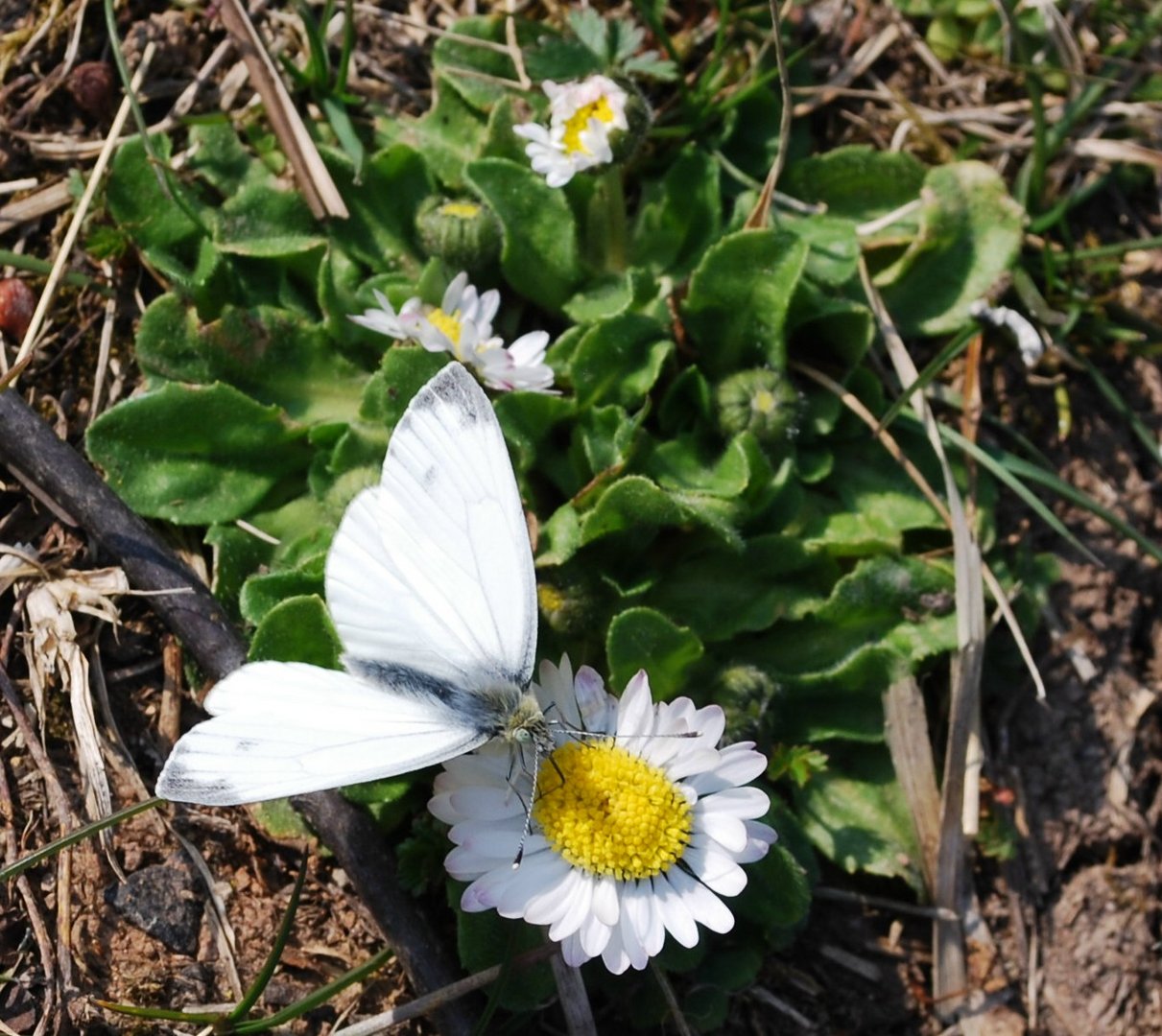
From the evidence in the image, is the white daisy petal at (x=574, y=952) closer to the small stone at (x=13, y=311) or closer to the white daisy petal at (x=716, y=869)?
the white daisy petal at (x=716, y=869)

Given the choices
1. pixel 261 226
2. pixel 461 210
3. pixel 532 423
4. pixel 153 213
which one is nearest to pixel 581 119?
pixel 461 210

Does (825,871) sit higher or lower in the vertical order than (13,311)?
lower

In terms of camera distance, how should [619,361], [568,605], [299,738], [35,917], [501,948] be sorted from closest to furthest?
[299,738] → [35,917] → [501,948] → [568,605] → [619,361]

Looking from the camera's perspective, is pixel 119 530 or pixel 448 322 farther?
pixel 448 322

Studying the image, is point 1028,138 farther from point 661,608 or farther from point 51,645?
point 51,645

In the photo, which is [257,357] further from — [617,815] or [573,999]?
[573,999]

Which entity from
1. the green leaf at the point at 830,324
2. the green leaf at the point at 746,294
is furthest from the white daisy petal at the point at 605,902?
the green leaf at the point at 830,324

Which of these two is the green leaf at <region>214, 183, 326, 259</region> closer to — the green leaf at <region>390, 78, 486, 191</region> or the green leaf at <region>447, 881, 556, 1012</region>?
the green leaf at <region>390, 78, 486, 191</region>
